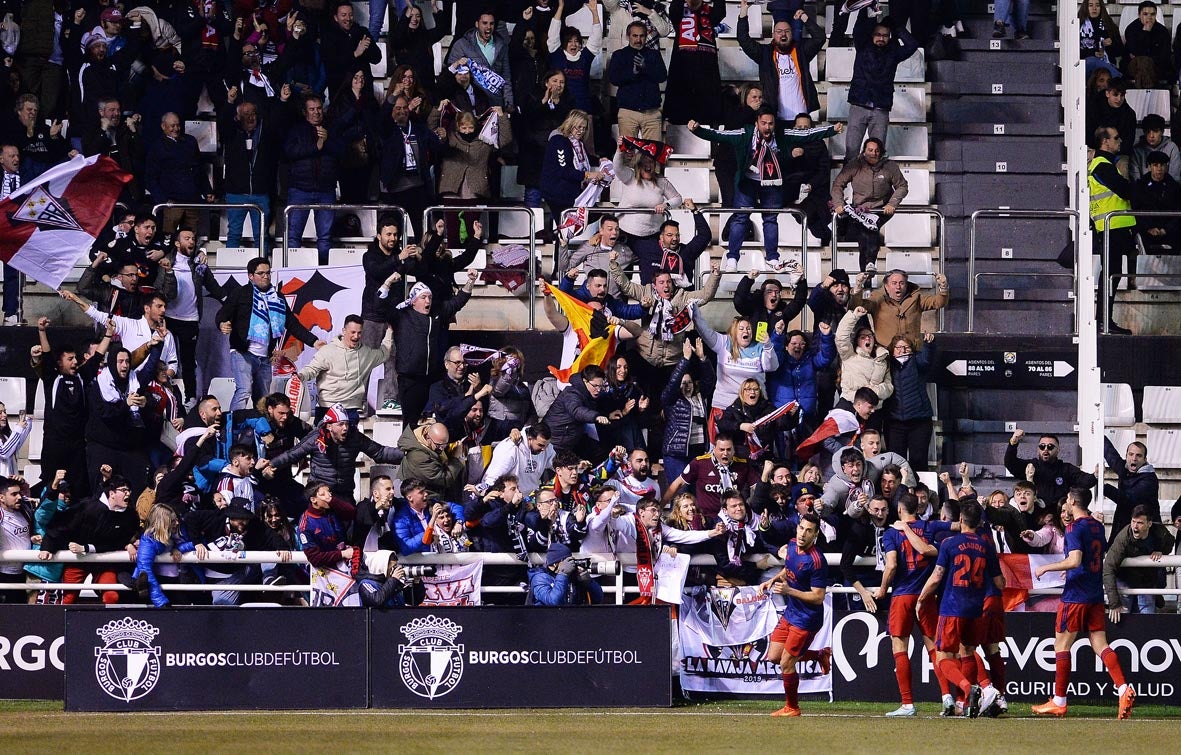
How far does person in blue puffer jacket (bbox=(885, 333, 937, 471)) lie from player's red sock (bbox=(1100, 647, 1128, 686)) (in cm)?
364

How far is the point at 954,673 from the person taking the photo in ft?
47.3

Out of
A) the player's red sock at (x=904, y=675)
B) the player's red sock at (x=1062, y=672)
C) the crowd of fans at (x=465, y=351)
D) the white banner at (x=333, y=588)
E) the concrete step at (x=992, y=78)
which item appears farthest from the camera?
the concrete step at (x=992, y=78)

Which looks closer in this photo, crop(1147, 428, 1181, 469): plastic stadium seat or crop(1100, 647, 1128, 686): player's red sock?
crop(1100, 647, 1128, 686): player's red sock

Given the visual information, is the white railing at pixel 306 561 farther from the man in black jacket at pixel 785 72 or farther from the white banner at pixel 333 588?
the man in black jacket at pixel 785 72

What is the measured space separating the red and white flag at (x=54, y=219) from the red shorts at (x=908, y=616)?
9.12 metres

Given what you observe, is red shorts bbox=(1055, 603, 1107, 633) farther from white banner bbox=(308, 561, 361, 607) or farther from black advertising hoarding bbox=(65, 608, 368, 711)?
white banner bbox=(308, 561, 361, 607)

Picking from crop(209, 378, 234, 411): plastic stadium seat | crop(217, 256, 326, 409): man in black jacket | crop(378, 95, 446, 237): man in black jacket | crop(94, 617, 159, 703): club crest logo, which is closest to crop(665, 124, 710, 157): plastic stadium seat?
crop(378, 95, 446, 237): man in black jacket

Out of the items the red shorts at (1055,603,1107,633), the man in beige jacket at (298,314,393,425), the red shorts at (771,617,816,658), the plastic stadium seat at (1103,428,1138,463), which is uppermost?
the man in beige jacket at (298,314,393,425)

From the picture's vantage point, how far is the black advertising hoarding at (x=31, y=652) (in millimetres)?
15672

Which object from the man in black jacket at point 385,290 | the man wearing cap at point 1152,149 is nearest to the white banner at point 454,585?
the man in black jacket at point 385,290

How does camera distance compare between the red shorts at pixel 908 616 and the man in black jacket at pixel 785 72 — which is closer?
the red shorts at pixel 908 616

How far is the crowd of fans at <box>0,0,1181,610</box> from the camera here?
15883 mm

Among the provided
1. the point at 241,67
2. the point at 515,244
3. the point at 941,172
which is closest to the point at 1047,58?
the point at 941,172

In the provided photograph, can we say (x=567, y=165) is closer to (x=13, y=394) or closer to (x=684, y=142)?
(x=684, y=142)
